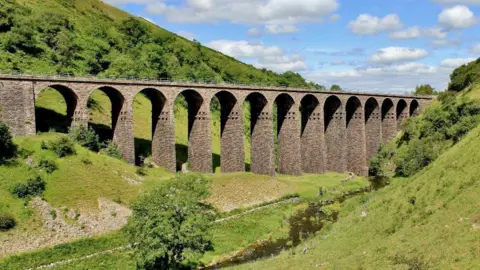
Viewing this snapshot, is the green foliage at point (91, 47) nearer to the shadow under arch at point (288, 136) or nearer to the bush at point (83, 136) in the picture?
the bush at point (83, 136)

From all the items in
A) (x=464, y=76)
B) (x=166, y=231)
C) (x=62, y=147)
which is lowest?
(x=166, y=231)

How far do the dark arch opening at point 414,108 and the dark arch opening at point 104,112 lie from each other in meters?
87.5

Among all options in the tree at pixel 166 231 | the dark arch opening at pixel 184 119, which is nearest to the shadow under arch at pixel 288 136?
the dark arch opening at pixel 184 119

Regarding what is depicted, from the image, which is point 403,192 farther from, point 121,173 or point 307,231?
point 121,173

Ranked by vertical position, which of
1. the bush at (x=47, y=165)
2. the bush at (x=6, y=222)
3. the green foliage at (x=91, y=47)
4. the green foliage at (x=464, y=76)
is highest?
the green foliage at (x=91, y=47)

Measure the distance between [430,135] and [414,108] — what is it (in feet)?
151

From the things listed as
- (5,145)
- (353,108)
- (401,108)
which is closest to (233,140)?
(5,145)

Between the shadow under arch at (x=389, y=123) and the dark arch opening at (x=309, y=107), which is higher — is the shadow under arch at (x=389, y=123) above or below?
below

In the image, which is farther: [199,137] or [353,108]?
[353,108]

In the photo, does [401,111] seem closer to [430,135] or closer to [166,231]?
[430,135]

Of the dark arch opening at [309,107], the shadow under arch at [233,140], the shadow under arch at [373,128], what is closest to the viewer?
the shadow under arch at [233,140]

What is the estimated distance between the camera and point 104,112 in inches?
3681

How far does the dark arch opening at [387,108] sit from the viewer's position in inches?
4696

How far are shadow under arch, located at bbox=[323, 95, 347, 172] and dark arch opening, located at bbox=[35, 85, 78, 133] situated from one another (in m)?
57.7
